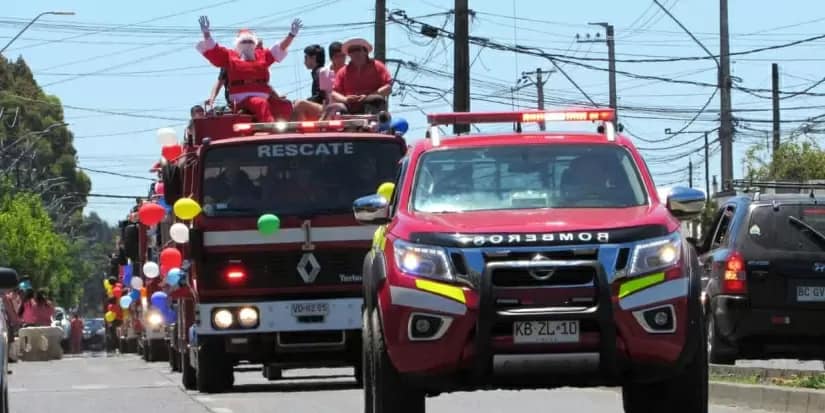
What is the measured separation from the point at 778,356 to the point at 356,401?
414 cm

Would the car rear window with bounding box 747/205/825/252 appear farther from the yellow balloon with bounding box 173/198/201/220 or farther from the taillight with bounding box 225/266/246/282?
the yellow balloon with bounding box 173/198/201/220

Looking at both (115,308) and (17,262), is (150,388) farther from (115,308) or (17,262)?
(17,262)

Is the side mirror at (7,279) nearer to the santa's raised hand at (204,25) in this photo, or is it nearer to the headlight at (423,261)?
the headlight at (423,261)

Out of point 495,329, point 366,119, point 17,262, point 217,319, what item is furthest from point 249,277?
point 17,262

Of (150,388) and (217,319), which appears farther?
(150,388)

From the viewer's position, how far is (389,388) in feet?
37.0

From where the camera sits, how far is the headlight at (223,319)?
18234 millimetres

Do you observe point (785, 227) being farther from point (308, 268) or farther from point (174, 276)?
point (174, 276)

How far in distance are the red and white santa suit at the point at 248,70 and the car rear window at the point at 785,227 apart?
15.9ft

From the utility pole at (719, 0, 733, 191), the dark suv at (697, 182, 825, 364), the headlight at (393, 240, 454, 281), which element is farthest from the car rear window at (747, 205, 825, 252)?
the utility pole at (719, 0, 733, 191)

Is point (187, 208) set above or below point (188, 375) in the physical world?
above

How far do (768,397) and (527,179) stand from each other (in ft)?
14.3

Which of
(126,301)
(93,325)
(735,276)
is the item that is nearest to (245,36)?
(735,276)

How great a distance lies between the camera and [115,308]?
52625 mm
